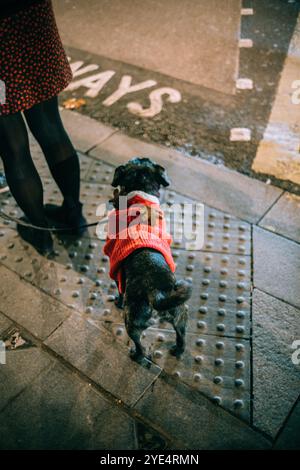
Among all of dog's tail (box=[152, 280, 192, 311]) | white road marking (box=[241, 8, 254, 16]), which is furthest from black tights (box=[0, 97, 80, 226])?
white road marking (box=[241, 8, 254, 16])

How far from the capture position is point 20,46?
7.68 feet

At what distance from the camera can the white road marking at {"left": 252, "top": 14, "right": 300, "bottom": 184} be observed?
151 inches

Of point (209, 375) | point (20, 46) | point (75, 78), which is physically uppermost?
point (20, 46)

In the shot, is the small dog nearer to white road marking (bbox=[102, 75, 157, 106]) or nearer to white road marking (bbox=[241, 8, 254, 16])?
white road marking (bbox=[102, 75, 157, 106])

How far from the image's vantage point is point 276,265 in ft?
9.95

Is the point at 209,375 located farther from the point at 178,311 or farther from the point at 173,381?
the point at 178,311

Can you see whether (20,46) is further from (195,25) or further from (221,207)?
(195,25)

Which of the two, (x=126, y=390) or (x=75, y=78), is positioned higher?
(x=75, y=78)

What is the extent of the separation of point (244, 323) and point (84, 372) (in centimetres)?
106

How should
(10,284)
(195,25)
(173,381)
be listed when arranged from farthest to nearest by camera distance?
(195,25) → (10,284) → (173,381)

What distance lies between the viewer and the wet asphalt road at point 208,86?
4.18m

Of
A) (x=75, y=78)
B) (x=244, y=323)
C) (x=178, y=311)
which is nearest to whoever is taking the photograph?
(x=178, y=311)

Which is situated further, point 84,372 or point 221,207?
point 221,207

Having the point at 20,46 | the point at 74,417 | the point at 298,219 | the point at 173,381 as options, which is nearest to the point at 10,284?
the point at 74,417
